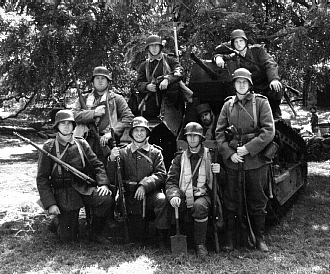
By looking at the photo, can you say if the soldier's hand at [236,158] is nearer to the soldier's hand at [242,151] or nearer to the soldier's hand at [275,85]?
the soldier's hand at [242,151]

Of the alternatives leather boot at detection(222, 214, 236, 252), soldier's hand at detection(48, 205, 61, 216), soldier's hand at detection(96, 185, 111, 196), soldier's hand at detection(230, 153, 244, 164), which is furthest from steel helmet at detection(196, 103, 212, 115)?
soldier's hand at detection(48, 205, 61, 216)

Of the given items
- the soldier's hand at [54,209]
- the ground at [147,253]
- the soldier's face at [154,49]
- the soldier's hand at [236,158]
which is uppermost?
the soldier's face at [154,49]

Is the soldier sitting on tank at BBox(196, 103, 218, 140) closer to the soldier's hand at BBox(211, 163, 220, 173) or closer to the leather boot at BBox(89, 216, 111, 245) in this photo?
the soldier's hand at BBox(211, 163, 220, 173)

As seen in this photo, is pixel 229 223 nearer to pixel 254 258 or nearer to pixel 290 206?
pixel 254 258

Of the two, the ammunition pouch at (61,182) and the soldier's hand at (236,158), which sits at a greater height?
the soldier's hand at (236,158)

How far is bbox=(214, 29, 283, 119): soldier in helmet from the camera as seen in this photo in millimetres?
6984

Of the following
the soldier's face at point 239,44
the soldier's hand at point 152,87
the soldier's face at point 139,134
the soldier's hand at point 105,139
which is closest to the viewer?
the soldier's face at point 139,134

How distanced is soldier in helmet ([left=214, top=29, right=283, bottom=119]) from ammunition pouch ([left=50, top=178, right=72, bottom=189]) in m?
2.77

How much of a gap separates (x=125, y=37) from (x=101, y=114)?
718cm

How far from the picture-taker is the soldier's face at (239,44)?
23.1 feet

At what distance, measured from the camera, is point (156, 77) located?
7.26m

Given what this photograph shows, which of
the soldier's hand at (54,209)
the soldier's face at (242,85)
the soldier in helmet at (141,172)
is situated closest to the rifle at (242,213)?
the soldier's face at (242,85)

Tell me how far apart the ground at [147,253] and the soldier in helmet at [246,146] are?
0.43 metres

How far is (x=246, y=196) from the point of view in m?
5.97
